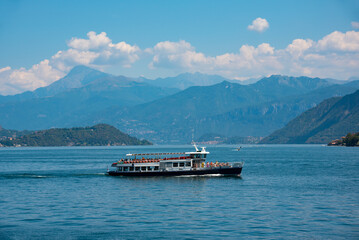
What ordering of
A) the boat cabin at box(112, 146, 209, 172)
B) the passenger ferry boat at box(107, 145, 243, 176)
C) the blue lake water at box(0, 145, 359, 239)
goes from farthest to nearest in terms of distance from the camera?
the boat cabin at box(112, 146, 209, 172)
the passenger ferry boat at box(107, 145, 243, 176)
the blue lake water at box(0, 145, 359, 239)

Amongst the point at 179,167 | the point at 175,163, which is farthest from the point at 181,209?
the point at 175,163

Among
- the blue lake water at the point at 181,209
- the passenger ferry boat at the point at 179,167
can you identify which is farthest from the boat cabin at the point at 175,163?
the blue lake water at the point at 181,209

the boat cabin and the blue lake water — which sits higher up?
the boat cabin

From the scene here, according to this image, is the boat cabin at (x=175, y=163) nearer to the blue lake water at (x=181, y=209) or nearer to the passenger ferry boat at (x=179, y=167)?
the passenger ferry boat at (x=179, y=167)

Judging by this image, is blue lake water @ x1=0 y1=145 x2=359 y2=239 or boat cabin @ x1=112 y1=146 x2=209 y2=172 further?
boat cabin @ x1=112 y1=146 x2=209 y2=172

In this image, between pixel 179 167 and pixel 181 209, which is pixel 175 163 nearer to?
pixel 179 167

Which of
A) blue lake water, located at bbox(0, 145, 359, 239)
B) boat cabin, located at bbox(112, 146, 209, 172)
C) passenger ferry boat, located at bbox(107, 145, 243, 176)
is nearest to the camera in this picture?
blue lake water, located at bbox(0, 145, 359, 239)

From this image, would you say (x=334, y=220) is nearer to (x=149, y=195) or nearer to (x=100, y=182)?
(x=149, y=195)

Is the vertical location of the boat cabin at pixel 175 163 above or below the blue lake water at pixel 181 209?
above

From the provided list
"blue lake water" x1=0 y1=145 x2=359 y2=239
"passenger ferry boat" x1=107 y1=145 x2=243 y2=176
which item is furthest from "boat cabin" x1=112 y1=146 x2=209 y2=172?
"blue lake water" x1=0 y1=145 x2=359 y2=239

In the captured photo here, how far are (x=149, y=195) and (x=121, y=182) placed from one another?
27.1m

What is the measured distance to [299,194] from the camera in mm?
92938

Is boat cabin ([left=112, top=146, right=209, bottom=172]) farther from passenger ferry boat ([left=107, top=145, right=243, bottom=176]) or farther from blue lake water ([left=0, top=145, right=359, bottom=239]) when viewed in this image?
blue lake water ([left=0, top=145, right=359, bottom=239])

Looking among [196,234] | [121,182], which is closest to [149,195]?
[121,182]
